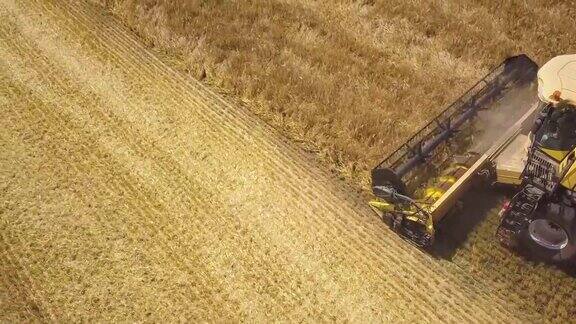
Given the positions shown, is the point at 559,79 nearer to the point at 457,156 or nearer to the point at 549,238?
the point at 457,156

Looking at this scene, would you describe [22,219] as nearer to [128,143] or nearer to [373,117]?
[128,143]

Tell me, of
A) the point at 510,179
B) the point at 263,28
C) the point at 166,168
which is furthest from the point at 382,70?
the point at 166,168

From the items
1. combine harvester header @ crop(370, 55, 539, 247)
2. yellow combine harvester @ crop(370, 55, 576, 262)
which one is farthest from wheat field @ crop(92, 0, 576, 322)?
combine harvester header @ crop(370, 55, 539, 247)

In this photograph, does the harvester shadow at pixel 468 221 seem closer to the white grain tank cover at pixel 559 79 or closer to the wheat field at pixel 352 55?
the wheat field at pixel 352 55

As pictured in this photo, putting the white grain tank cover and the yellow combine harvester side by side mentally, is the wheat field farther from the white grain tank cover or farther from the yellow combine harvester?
the white grain tank cover

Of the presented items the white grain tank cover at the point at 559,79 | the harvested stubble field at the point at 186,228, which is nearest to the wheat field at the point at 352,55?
the harvested stubble field at the point at 186,228

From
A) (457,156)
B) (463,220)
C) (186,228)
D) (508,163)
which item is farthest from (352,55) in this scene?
(186,228)
